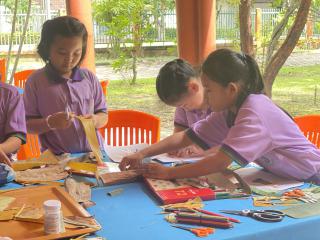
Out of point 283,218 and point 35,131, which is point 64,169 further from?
point 283,218

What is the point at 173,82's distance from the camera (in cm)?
185

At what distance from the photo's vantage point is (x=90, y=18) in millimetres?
3303

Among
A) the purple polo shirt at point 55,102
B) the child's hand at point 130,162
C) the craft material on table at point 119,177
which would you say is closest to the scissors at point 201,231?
the craft material on table at point 119,177

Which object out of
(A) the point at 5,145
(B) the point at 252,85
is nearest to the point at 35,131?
(A) the point at 5,145

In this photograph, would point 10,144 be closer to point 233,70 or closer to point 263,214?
point 233,70

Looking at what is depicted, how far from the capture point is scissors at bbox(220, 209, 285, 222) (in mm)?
1189

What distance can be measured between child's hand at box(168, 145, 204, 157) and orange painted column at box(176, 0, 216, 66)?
3.60 feet

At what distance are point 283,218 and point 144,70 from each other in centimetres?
413

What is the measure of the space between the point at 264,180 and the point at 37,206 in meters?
0.75

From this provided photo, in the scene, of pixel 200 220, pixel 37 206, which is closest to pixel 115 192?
pixel 37 206

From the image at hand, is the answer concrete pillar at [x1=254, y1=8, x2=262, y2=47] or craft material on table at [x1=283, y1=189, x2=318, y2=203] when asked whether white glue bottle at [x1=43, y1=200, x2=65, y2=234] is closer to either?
craft material on table at [x1=283, y1=189, x2=318, y2=203]

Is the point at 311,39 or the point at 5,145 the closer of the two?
the point at 5,145

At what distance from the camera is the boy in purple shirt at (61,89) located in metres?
1.94

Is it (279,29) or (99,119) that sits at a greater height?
(279,29)
